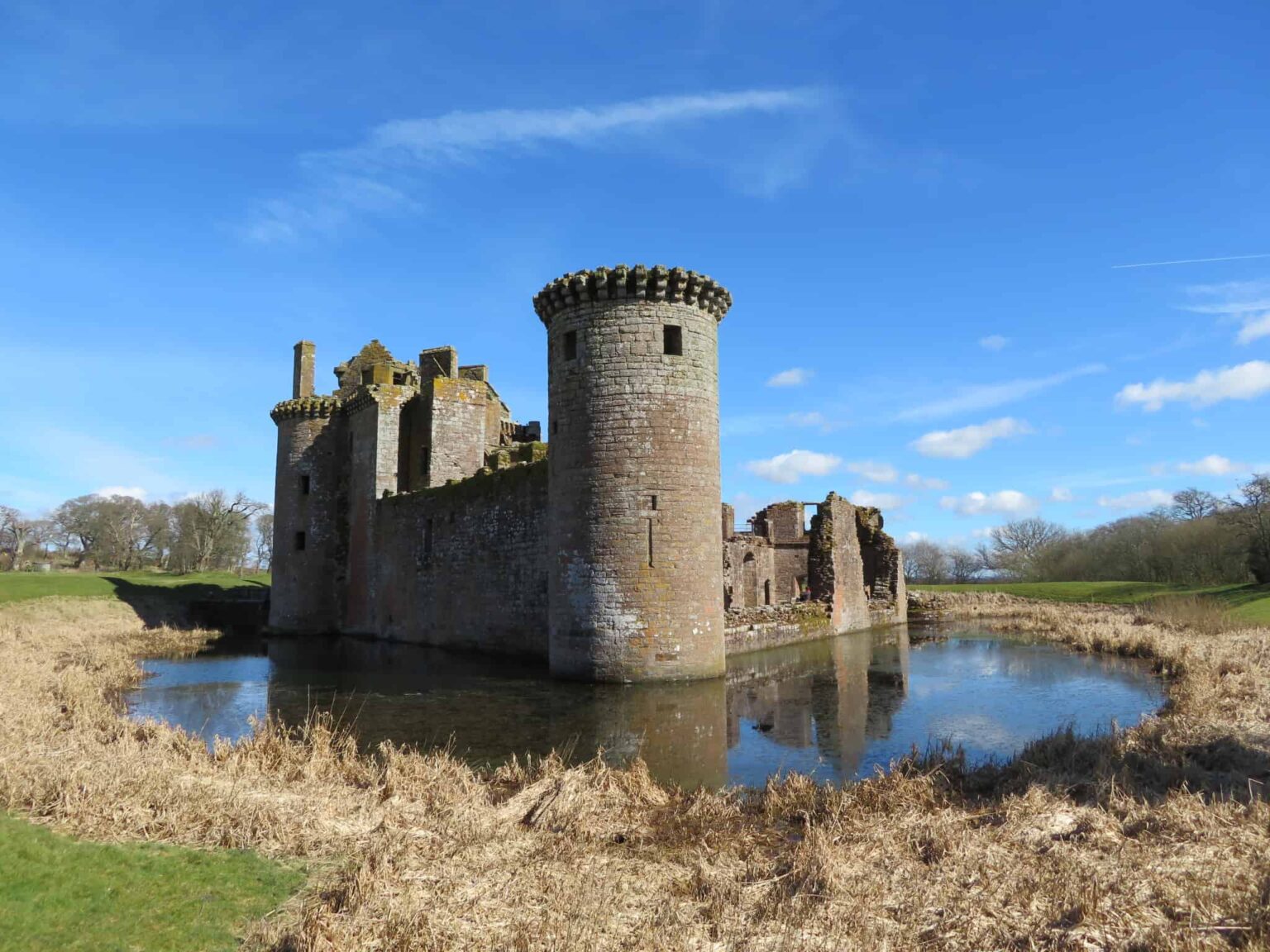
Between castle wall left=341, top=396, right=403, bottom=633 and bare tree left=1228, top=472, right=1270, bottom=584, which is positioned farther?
bare tree left=1228, top=472, right=1270, bottom=584

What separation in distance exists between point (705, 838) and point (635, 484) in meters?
9.14

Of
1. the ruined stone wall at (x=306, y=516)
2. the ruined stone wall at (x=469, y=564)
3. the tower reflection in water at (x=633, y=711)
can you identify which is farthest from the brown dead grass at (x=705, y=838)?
the ruined stone wall at (x=306, y=516)

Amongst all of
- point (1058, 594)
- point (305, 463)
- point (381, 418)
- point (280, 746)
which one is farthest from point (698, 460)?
point (1058, 594)

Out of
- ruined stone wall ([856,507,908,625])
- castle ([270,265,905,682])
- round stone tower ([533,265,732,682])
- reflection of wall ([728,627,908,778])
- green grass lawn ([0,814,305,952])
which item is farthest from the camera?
ruined stone wall ([856,507,908,625])

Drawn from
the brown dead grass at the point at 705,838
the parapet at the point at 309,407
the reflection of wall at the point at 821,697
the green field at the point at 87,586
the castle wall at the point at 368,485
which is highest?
the parapet at the point at 309,407

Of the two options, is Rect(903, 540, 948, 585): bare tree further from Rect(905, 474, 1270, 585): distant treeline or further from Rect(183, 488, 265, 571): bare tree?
Rect(183, 488, 265, 571): bare tree

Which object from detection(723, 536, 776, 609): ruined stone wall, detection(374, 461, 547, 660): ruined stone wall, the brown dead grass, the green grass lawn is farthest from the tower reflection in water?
detection(723, 536, 776, 609): ruined stone wall

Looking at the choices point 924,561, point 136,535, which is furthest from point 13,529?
point 924,561

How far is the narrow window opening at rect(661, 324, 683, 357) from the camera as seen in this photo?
1563 cm

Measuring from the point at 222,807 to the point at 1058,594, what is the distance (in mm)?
48399

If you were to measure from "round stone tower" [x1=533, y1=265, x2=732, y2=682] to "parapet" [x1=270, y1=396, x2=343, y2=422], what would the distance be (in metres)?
17.4

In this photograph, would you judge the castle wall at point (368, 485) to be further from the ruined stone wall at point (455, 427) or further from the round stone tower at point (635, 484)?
the round stone tower at point (635, 484)

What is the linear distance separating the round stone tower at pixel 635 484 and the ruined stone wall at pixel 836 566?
12.4 metres

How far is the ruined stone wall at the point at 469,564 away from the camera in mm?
19688
